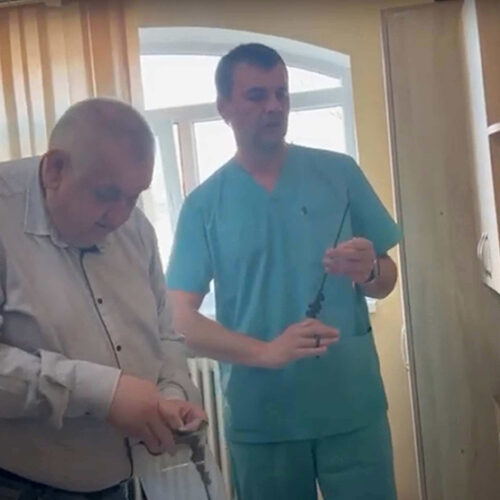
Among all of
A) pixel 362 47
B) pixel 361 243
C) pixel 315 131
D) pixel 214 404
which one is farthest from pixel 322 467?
pixel 362 47

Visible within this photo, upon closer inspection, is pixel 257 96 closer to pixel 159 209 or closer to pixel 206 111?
pixel 206 111

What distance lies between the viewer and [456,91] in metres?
0.81

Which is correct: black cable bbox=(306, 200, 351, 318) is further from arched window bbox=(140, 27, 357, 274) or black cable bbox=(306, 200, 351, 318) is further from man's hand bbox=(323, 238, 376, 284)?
arched window bbox=(140, 27, 357, 274)

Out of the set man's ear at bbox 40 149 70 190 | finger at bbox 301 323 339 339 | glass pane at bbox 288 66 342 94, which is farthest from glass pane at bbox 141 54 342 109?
finger at bbox 301 323 339 339

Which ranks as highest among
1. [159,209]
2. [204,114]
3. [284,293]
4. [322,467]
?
[204,114]

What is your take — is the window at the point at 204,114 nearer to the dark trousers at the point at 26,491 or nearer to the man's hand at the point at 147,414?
the man's hand at the point at 147,414

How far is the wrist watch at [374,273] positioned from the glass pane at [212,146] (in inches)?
8.2

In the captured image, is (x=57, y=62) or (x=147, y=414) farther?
(x=57, y=62)

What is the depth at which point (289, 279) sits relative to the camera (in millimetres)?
782

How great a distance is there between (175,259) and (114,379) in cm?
17

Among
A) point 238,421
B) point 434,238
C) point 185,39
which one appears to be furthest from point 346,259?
point 185,39

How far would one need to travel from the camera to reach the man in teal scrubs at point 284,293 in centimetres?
78

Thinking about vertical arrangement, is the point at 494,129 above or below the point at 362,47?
below

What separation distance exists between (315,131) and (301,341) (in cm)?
24
